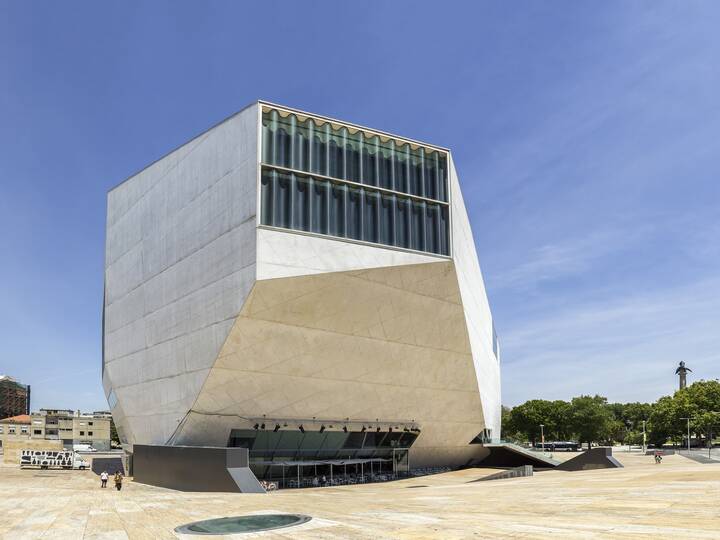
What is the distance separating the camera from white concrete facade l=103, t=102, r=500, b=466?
30.0 metres

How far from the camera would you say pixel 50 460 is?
51.8 m

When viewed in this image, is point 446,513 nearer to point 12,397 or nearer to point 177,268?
point 177,268

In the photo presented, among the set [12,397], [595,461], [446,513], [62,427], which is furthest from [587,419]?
[12,397]

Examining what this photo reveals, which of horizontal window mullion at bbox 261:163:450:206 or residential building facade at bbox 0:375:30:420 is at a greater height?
horizontal window mullion at bbox 261:163:450:206

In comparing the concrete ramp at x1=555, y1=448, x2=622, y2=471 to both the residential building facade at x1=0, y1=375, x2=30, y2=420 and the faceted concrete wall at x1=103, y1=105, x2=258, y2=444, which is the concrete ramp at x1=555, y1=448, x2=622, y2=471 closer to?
the faceted concrete wall at x1=103, y1=105, x2=258, y2=444

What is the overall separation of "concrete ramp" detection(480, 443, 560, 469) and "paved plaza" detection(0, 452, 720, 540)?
25.5 meters

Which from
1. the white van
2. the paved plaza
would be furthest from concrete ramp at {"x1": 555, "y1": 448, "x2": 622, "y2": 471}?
the white van

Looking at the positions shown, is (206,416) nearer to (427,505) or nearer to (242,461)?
(242,461)

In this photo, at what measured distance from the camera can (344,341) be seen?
33.0 meters

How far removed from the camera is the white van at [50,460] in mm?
51688

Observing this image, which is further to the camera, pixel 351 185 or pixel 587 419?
pixel 587 419

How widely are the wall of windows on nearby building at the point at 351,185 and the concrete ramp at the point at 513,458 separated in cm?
2359

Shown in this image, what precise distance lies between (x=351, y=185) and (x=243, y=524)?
2045 centimetres

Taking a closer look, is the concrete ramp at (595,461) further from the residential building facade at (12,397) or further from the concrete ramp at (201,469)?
the residential building facade at (12,397)
